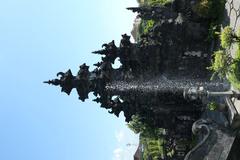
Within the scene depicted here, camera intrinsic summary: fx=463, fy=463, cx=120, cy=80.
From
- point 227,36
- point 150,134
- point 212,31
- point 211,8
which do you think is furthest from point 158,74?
point 227,36

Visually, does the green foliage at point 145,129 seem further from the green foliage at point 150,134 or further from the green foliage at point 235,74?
the green foliage at point 235,74

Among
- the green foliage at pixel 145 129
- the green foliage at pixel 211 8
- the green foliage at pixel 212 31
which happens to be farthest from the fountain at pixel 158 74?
the green foliage at pixel 145 129

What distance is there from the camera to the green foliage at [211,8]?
25859mm

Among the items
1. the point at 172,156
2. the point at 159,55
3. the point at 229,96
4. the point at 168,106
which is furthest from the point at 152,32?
the point at 229,96

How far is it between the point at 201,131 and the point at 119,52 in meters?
10.7

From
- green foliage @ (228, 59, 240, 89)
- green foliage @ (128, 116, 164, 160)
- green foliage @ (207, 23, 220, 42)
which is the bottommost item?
green foliage @ (228, 59, 240, 89)

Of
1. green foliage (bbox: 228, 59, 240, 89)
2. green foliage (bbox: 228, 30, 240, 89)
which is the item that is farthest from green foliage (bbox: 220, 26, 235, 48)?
green foliage (bbox: 228, 59, 240, 89)

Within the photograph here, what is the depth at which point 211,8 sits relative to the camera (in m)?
26.1

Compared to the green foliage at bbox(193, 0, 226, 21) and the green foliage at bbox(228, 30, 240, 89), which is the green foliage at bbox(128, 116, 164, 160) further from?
the green foliage at bbox(228, 30, 240, 89)

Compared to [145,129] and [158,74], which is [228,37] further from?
[145,129]

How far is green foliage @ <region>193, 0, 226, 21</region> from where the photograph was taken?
2586 cm

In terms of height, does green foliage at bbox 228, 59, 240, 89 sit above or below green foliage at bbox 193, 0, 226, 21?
below

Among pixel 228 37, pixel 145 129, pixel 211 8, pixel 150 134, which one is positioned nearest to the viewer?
pixel 228 37

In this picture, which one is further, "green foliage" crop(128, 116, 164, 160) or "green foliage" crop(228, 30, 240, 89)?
"green foliage" crop(128, 116, 164, 160)
